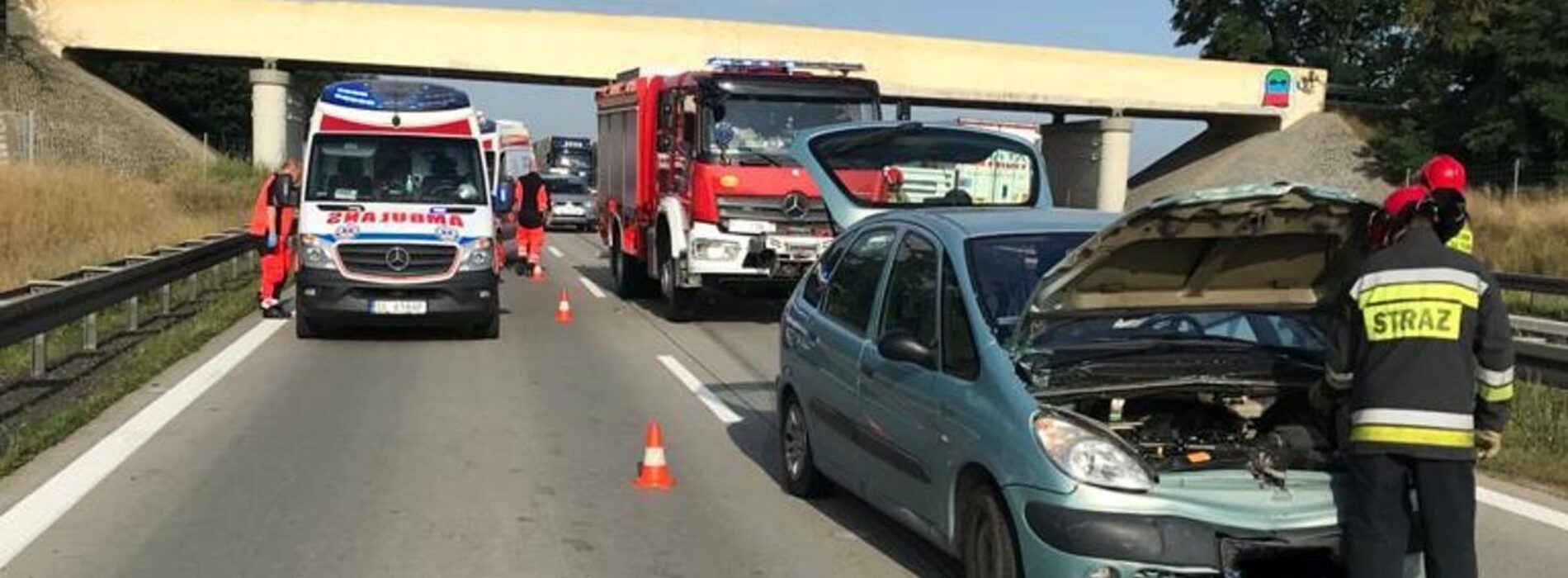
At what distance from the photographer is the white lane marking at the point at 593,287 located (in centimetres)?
2033

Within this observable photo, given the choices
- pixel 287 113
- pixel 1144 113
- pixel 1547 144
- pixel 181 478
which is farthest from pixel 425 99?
pixel 1144 113

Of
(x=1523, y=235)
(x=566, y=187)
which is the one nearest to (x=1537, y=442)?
(x=1523, y=235)

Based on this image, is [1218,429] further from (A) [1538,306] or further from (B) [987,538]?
(A) [1538,306]

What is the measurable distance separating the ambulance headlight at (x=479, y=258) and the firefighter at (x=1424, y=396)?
10.7 metres

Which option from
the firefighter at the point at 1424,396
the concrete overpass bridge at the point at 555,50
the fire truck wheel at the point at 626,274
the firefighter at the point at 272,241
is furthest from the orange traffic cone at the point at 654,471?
the concrete overpass bridge at the point at 555,50

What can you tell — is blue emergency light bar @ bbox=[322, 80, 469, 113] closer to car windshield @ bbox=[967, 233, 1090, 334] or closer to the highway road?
the highway road

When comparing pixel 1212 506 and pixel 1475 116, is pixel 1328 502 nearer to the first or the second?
pixel 1212 506

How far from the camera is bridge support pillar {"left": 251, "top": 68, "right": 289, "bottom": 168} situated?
53500 mm

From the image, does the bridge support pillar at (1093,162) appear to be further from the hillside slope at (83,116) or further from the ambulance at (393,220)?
the ambulance at (393,220)

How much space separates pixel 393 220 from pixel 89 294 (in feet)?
9.50

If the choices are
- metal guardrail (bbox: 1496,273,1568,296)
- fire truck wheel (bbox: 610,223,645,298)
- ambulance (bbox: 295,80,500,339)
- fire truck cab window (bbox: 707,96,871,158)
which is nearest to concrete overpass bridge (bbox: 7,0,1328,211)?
fire truck wheel (bbox: 610,223,645,298)

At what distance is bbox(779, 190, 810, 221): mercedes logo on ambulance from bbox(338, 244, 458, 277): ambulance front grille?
354 centimetres

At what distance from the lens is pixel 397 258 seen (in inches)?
554

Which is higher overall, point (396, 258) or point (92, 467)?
point (396, 258)
